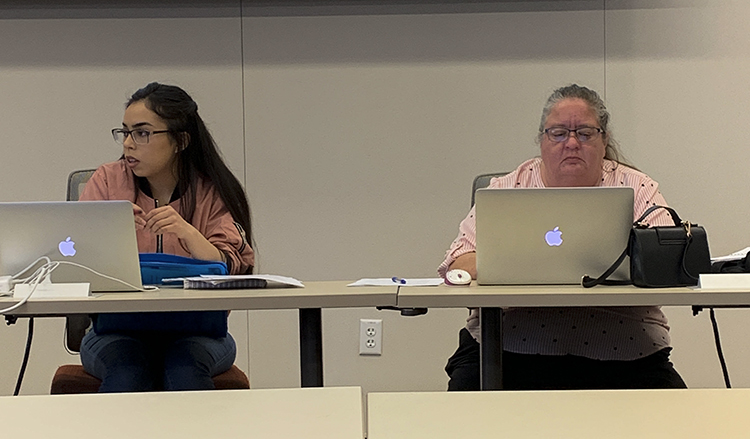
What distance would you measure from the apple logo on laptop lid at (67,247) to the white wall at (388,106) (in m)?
1.59

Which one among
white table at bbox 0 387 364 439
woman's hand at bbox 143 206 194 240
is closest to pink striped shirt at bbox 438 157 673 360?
woman's hand at bbox 143 206 194 240

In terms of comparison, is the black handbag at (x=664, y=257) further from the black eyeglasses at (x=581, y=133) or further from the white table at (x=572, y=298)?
the black eyeglasses at (x=581, y=133)

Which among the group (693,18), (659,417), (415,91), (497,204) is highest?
(693,18)

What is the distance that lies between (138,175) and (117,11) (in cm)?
121

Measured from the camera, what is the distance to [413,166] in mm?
3254

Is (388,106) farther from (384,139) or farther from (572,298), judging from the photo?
(572,298)

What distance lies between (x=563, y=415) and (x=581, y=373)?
1.17 metres

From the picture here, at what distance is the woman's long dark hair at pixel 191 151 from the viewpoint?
2303mm

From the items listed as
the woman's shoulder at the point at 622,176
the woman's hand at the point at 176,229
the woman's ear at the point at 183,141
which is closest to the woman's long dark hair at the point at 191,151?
the woman's ear at the point at 183,141

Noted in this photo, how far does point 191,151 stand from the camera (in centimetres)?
234

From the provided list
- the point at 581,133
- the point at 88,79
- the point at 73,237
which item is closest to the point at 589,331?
the point at 581,133

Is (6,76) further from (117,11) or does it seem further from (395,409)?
(395,409)

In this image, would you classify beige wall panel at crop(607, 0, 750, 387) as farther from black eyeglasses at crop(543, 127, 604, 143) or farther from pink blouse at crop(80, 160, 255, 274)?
pink blouse at crop(80, 160, 255, 274)

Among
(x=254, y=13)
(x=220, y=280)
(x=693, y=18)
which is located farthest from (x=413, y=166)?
(x=220, y=280)
